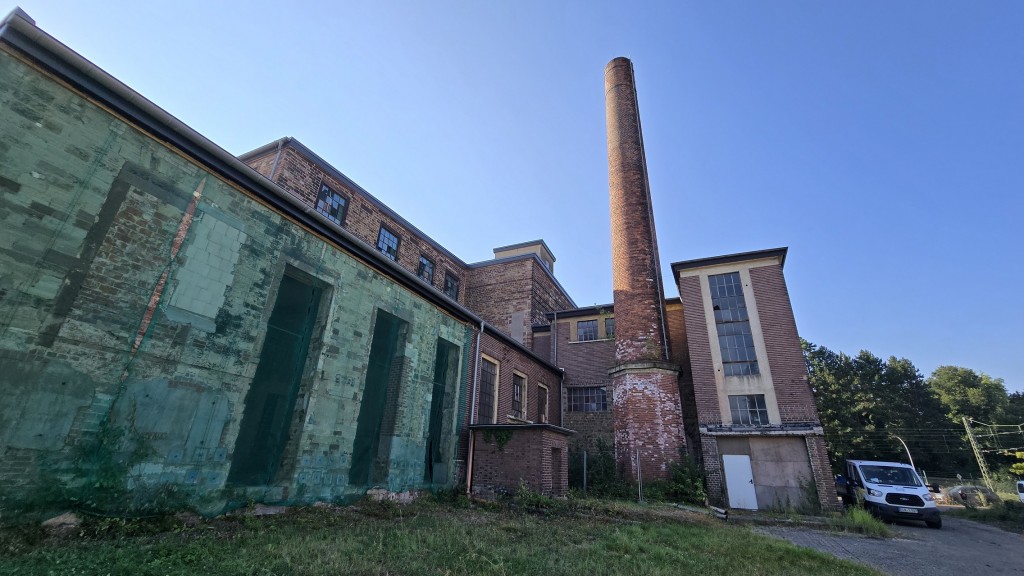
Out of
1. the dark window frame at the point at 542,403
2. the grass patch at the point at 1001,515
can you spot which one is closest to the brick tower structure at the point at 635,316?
the dark window frame at the point at 542,403

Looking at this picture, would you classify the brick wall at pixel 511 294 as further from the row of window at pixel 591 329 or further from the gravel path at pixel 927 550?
the gravel path at pixel 927 550

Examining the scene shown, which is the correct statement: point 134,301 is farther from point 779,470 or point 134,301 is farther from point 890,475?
point 890,475

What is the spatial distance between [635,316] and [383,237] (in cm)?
1115

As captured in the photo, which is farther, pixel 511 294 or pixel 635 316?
pixel 511 294

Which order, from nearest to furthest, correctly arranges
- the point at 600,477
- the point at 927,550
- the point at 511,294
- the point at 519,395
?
the point at 927,550 → the point at 600,477 → the point at 519,395 → the point at 511,294

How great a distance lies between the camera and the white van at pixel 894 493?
42.3ft

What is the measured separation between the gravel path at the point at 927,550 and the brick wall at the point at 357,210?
1249cm

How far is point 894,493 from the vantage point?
13406 millimetres

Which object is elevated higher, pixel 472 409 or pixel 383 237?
pixel 383 237

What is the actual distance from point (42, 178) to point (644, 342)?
16845 millimetres

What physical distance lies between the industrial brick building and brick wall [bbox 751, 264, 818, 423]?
0.07m

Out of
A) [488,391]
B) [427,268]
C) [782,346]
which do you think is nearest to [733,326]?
[782,346]

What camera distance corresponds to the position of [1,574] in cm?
348

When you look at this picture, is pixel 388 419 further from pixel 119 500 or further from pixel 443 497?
pixel 119 500
